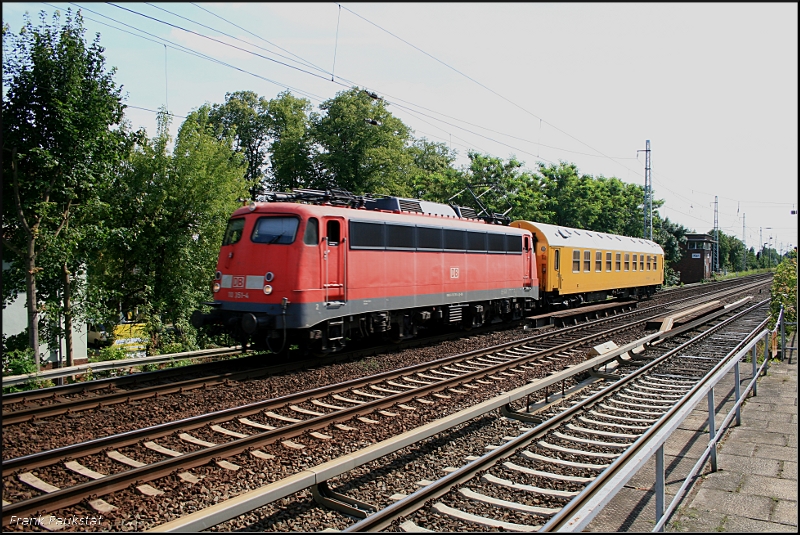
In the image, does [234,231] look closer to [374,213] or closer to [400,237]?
[374,213]

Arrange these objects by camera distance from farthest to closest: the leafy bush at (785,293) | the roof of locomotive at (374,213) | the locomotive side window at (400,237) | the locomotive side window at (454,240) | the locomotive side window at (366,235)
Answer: the leafy bush at (785,293) < the locomotive side window at (454,240) < the locomotive side window at (400,237) < the locomotive side window at (366,235) < the roof of locomotive at (374,213)

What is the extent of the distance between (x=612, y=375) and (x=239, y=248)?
26.3 feet

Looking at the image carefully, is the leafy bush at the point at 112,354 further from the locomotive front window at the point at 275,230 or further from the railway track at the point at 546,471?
the railway track at the point at 546,471

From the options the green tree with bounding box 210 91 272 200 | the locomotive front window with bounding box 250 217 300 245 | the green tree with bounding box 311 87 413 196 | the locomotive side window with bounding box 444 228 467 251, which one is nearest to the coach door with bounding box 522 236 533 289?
the locomotive side window with bounding box 444 228 467 251

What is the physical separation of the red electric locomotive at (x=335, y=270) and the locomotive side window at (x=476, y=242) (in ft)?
0.33

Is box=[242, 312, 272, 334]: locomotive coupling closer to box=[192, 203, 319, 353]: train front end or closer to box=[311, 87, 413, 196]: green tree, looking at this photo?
box=[192, 203, 319, 353]: train front end

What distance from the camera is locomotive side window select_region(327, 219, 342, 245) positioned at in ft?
39.4

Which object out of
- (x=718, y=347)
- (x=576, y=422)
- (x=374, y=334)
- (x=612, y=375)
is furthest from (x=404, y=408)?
(x=718, y=347)

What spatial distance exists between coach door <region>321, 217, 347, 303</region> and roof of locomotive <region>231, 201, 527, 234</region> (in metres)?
0.27

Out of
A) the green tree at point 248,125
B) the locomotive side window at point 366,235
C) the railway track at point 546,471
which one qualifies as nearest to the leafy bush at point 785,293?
the railway track at point 546,471

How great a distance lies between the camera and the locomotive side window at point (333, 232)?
12.0m

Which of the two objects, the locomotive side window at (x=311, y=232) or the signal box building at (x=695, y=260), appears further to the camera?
the signal box building at (x=695, y=260)

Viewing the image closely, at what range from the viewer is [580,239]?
76.9ft

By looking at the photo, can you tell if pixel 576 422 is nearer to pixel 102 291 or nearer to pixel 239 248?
pixel 239 248
